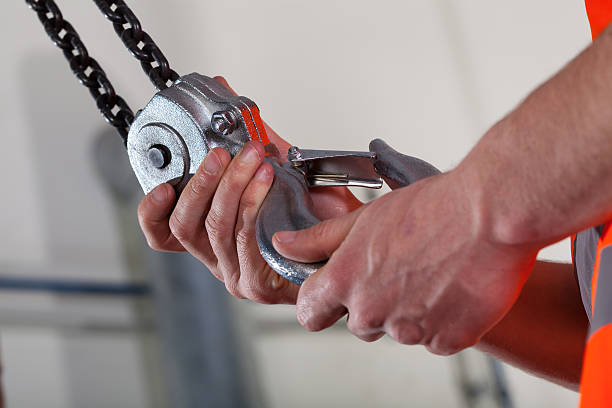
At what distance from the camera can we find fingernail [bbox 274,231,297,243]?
0.44 m

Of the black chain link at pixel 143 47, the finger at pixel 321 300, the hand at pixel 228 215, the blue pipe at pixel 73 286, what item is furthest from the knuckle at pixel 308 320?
the blue pipe at pixel 73 286

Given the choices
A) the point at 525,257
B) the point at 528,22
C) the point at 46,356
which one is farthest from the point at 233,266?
the point at 528,22

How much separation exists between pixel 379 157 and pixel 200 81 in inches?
5.6

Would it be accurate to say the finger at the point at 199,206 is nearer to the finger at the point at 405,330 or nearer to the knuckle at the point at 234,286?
the knuckle at the point at 234,286

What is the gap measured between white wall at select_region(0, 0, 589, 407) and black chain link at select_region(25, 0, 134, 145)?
4.50ft

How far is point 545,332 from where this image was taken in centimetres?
61

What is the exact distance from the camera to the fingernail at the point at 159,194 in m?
0.56

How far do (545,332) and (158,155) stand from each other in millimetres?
337

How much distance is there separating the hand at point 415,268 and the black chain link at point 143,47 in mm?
191

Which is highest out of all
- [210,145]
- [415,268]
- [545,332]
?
[210,145]

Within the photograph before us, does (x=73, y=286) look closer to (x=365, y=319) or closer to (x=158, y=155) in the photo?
(x=158, y=155)

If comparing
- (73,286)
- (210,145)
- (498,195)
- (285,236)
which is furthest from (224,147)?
(73,286)

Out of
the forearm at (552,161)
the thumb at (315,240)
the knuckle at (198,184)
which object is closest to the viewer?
the forearm at (552,161)

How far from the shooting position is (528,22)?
235cm
